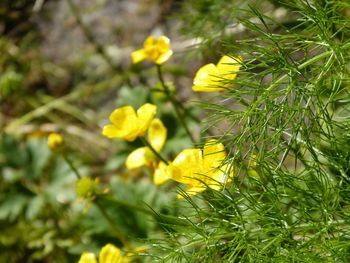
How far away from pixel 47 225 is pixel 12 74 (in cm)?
90

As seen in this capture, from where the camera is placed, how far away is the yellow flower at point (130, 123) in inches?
43.2

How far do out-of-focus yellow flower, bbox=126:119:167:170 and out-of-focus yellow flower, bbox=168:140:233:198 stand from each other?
284 millimetres

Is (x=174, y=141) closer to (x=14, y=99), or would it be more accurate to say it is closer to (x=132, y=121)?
(x=132, y=121)

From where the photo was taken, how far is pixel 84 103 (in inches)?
98.3

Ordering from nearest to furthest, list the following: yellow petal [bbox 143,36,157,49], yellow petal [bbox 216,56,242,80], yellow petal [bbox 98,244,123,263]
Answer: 1. yellow petal [bbox 216,56,242,80]
2. yellow petal [bbox 98,244,123,263]
3. yellow petal [bbox 143,36,157,49]

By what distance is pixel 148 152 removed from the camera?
49.4 inches

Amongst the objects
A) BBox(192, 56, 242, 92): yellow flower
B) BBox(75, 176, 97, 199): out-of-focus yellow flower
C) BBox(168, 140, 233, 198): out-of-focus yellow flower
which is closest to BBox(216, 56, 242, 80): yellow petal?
BBox(192, 56, 242, 92): yellow flower

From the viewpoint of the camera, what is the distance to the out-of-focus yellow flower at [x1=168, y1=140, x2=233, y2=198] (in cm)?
94

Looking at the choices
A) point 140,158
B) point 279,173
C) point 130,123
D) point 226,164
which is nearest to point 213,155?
point 226,164

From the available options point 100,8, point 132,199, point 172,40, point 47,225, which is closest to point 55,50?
point 100,8

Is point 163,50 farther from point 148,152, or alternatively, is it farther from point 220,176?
point 220,176

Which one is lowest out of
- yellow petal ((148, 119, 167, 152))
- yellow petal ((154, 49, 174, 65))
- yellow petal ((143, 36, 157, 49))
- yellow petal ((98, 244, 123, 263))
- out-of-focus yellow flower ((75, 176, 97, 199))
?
yellow petal ((98, 244, 123, 263))

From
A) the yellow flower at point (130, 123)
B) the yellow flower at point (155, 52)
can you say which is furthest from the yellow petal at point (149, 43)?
the yellow flower at point (130, 123)

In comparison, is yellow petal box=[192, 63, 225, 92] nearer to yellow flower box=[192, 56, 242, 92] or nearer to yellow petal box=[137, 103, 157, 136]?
yellow flower box=[192, 56, 242, 92]
